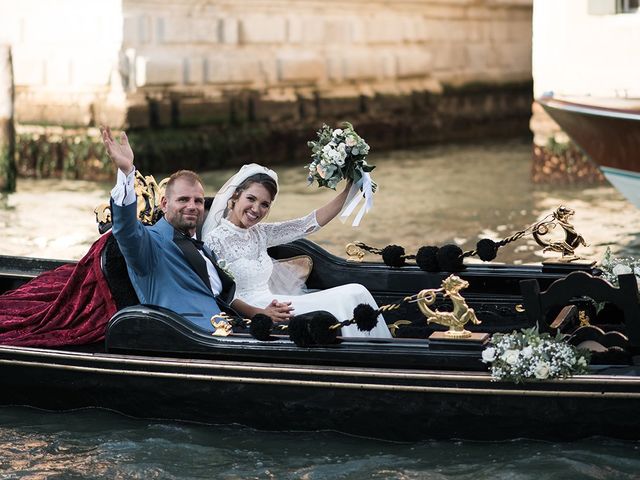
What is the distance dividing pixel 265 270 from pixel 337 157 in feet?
1.87

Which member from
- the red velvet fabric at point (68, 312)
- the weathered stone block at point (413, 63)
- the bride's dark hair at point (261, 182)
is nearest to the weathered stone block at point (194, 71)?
the weathered stone block at point (413, 63)

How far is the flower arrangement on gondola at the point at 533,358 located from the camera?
4.90m

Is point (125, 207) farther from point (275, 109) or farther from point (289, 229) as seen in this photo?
point (275, 109)

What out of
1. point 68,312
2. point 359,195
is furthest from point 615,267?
point 68,312

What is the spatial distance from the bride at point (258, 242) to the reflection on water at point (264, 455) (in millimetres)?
532

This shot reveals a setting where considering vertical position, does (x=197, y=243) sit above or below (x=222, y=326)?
above

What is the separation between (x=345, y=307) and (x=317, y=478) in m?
0.84

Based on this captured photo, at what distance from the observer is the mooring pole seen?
13.2m

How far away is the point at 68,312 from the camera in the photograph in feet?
19.0

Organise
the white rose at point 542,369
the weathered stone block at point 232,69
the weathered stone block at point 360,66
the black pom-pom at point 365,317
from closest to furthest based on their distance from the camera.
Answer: the white rose at point 542,369 < the black pom-pom at point 365,317 < the weathered stone block at point 232,69 < the weathered stone block at point 360,66

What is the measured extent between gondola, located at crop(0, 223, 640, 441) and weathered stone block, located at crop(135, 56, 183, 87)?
922 cm

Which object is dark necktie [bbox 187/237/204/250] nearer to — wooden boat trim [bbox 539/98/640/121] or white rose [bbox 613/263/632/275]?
white rose [bbox 613/263/632/275]

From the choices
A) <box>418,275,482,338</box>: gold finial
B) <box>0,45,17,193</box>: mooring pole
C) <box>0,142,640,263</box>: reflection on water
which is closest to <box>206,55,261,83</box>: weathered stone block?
<box>0,142,640,263</box>: reflection on water

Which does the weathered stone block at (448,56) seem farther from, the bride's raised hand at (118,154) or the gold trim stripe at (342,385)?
the bride's raised hand at (118,154)
